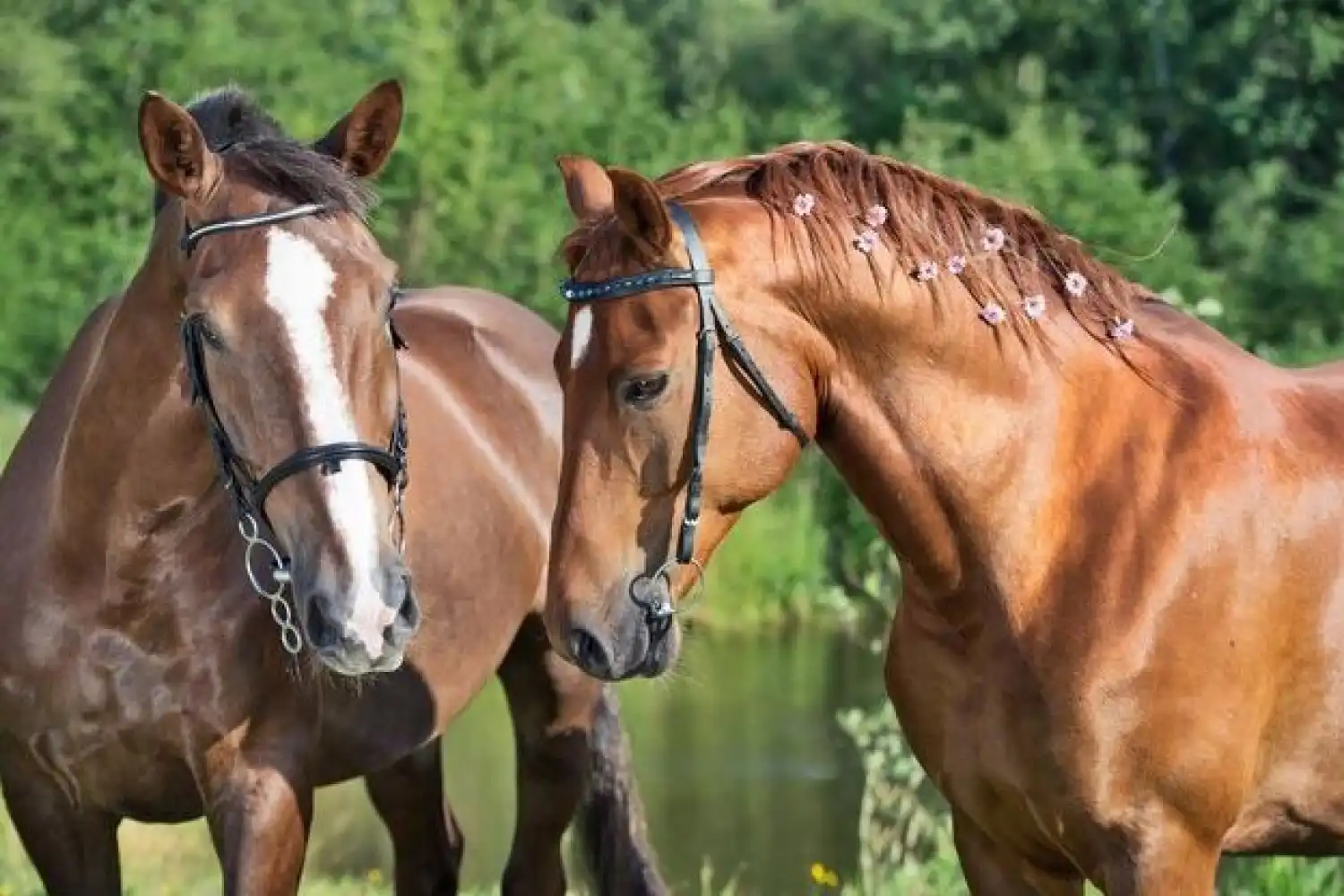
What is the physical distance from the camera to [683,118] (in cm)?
3562

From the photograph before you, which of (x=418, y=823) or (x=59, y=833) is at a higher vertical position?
(x=59, y=833)

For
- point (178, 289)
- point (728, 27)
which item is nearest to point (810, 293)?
point (178, 289)

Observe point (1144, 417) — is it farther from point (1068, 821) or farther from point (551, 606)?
point (551, 606)

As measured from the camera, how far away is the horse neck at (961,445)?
3.88m

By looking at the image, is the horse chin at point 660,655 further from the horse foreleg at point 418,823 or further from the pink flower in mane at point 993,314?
the horse foreleg at point 418,823

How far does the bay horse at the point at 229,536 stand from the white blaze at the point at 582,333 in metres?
0.50

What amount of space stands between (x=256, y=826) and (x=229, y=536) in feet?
1.97

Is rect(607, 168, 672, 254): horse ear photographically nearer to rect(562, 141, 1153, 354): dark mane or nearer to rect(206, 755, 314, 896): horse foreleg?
rect(562, 141, 1153, 354): dark mane

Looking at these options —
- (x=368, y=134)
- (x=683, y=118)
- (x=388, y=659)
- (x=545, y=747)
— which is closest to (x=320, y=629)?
(x=388, y=659)

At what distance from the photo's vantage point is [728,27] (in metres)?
40.3

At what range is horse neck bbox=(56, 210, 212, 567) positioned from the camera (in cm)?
433

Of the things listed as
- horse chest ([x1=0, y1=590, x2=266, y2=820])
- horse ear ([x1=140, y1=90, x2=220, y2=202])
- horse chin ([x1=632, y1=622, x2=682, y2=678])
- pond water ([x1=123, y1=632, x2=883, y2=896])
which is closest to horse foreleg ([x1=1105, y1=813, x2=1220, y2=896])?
horse chin ([x1=632, y1=622, x2=682, y2=678])

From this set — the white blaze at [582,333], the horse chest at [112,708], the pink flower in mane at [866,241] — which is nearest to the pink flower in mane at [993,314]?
the pink flower in mane at [866,241]

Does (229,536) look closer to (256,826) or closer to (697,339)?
(256,826)
